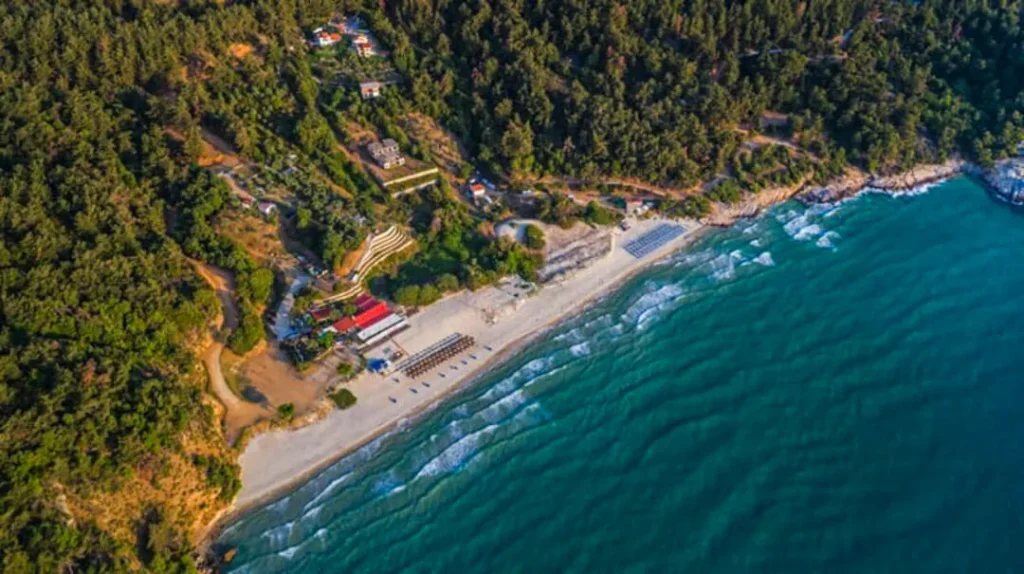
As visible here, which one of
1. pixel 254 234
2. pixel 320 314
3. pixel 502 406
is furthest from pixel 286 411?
pixel 254 234

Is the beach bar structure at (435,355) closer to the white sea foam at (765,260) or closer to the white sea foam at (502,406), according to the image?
the white sea foam at (502,406)

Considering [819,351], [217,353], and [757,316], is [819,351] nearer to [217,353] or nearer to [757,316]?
[757,316]

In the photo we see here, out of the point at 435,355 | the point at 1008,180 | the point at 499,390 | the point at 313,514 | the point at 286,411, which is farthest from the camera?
the point at 1008,180

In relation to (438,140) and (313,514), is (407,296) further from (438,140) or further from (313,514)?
(438,140)

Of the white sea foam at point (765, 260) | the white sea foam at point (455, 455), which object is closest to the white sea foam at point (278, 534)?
the white sea foam at point (455, 455)

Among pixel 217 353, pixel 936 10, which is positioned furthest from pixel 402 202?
pixel 936 10

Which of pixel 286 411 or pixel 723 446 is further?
pixel 286 411
